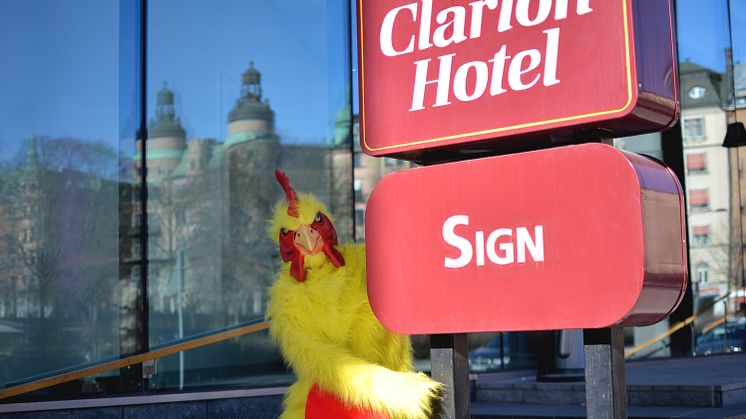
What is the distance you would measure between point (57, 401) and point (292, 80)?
4.07m

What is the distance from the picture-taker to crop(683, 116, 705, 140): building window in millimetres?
14227

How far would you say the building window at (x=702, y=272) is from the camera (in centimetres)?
1420

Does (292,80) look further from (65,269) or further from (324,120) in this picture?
(65,269)

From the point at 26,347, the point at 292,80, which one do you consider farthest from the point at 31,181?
the point at 292,80

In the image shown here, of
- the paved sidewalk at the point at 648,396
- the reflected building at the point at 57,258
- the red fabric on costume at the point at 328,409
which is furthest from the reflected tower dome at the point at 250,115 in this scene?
the red fabric on costume at the point at 328,409

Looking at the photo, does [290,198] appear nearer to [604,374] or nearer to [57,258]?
[604,374]

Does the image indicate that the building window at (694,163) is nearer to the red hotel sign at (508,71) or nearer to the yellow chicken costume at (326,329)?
the yellow chicken costume at (326,329)

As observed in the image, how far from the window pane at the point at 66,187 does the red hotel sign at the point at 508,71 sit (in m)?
5.62

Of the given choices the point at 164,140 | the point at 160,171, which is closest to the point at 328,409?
the point at 160,171

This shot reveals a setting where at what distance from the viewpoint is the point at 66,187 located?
8758 millimetres

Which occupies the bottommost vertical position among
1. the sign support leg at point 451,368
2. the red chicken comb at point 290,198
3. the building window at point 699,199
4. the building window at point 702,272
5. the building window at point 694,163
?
the sign support leg at point 451,368

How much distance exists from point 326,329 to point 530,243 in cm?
135

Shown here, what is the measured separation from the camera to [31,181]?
8.58 m

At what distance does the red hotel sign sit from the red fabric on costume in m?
1.10
